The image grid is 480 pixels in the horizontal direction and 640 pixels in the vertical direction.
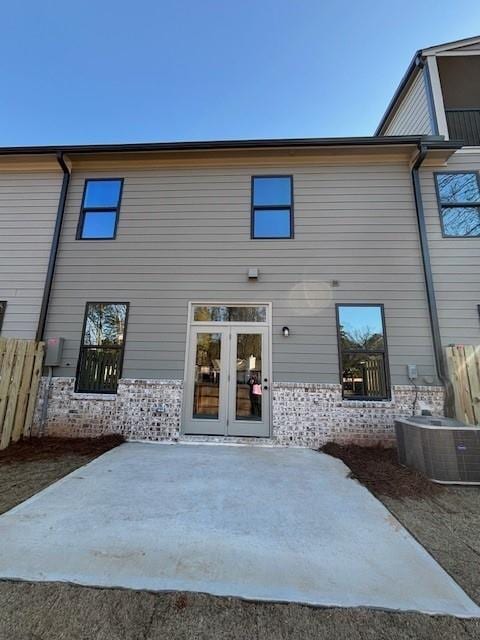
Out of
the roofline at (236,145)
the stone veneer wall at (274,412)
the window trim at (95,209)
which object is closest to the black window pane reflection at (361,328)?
the stone veneer wall at (274,412)

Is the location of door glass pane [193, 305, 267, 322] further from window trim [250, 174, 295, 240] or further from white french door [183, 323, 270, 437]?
window trim [250, 174, 295, 240]

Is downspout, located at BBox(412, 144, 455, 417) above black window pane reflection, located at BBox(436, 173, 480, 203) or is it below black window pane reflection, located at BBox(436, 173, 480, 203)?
below

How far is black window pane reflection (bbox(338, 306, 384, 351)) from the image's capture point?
517 centimetres

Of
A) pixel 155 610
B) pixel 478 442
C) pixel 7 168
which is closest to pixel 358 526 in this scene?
pixel 155 610

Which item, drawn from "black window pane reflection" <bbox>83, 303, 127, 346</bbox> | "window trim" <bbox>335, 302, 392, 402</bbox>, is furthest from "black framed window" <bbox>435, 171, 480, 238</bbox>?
"black window pane reflection" <bbox>83, 303, 127, 346</bbox>

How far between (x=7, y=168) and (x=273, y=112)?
6333mm

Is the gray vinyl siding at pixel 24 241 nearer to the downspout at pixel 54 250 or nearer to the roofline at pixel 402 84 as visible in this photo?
the downspout at pixel 54 250

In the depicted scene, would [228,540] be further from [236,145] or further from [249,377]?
[236,145]

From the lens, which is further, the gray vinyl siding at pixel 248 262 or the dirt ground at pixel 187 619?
the gray vinyl siding at pixel 248 262

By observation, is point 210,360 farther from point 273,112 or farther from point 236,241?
point 273,112

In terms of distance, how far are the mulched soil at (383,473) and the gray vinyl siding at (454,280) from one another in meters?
2.29

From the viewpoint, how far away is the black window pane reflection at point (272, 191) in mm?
5855

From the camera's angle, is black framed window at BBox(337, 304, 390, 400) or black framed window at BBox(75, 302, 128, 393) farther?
black framed window at BBox(75, 302, 128, 393)

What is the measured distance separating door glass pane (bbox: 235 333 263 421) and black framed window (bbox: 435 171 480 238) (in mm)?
4121
